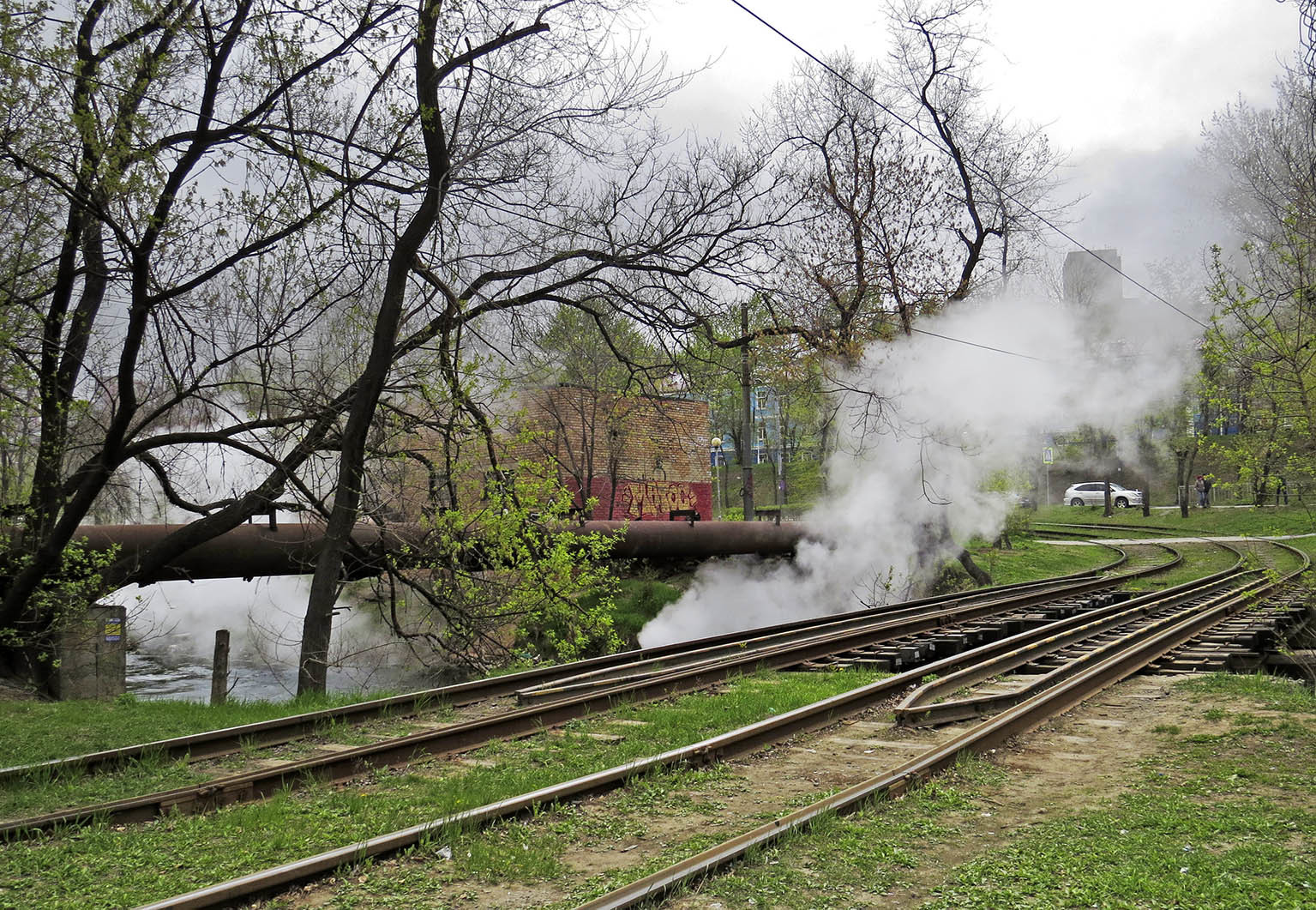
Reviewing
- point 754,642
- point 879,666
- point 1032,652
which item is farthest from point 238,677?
point 1032,652

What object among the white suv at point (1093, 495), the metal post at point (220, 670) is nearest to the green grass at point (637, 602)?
the metal post at point (220, 670)

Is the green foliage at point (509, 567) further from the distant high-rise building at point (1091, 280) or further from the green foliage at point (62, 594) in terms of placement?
the distant high-rise building at point (1091, 280)

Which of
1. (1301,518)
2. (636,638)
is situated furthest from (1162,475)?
(636,638)

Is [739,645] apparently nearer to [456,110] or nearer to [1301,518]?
[456,110]

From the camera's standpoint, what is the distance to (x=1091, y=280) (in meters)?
44.1

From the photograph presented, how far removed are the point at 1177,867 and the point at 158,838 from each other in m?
5.01

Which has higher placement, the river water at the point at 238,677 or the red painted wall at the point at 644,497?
the red painted wall at the point at 644,497

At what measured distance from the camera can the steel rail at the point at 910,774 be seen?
4.20 meters

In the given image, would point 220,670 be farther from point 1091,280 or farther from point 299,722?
point 1091,280

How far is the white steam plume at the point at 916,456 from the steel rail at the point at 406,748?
10.5m

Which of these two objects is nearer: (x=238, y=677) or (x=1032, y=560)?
(x=238, y=677)

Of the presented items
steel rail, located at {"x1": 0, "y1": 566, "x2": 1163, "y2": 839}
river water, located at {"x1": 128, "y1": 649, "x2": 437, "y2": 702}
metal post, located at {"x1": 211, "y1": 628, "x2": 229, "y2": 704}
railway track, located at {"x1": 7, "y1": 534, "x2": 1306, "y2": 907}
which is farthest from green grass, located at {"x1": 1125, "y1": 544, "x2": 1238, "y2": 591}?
metal post, located at {"x1": 211, "y1": 628, "x2": 229, "y2": 704}

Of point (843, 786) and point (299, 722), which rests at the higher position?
point (299, 722)

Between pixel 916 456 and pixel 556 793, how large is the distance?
18.2 m
